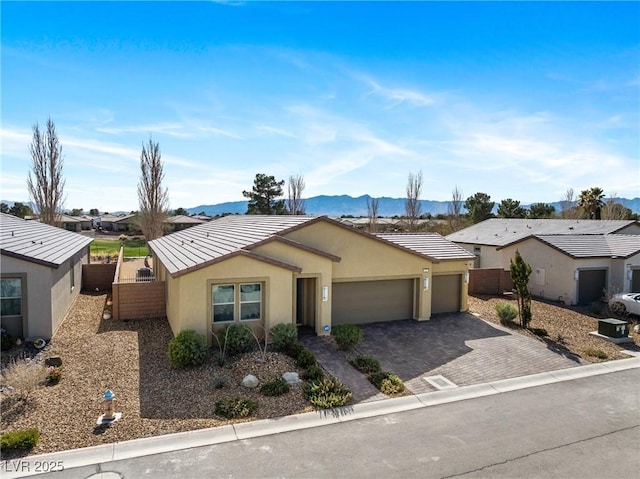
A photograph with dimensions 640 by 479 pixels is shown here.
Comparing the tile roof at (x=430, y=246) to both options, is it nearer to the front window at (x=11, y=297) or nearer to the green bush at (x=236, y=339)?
the green bush at (x=236, y=339)

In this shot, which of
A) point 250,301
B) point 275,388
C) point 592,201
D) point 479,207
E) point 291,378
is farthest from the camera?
point 479,207

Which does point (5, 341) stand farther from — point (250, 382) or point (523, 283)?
point (523, 283)

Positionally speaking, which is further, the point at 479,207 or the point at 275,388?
the point at 479,207

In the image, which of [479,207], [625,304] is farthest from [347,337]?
[479,207]

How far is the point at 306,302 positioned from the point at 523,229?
74.0ft

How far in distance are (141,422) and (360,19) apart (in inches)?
606

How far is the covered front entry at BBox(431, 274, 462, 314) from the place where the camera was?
1972 cm

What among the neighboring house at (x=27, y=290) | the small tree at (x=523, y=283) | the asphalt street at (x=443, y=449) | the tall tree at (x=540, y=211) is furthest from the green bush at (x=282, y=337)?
the tall tree at (x=540, y=211)

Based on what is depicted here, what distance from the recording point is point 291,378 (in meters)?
11.5

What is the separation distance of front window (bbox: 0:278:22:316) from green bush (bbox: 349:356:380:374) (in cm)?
1126

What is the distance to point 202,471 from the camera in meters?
7.64

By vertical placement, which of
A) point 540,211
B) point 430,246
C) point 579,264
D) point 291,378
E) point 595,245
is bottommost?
point 291,378

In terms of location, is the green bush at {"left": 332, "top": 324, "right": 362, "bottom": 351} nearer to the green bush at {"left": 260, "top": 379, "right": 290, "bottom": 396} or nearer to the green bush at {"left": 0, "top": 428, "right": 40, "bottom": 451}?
the green bush at {"left": 260, "top": 379, "right": 290, "bottom": 396}

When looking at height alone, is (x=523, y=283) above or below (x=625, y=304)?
above
